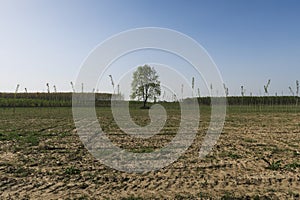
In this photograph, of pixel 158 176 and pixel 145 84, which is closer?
pixel 158 176

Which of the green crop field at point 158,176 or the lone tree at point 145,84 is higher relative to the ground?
the lone tree at point 145,84

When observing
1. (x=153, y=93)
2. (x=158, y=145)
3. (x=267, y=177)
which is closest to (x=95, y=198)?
(x=267, y=177)

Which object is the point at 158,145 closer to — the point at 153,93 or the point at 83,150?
the point at 83,150

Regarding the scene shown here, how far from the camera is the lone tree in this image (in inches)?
2341

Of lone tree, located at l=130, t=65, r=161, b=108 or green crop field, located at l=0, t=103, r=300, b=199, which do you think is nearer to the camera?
green crop field, located at l=0, t=103, r=300, b=199

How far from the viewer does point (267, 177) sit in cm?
646

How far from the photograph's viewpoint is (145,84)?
60.5 meters

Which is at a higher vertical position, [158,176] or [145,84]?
[145,84]

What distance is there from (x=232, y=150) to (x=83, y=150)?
20.0ft

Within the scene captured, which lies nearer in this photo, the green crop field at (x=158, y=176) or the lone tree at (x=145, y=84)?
the green crop field at (x=158, y=176)

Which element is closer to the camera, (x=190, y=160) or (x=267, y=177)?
(x=267, y=177)

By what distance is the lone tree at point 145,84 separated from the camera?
59469 mm

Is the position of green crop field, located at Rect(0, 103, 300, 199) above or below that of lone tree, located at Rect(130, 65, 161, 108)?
below

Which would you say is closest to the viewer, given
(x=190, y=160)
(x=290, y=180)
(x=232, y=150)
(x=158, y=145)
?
(x=290, y=180)
